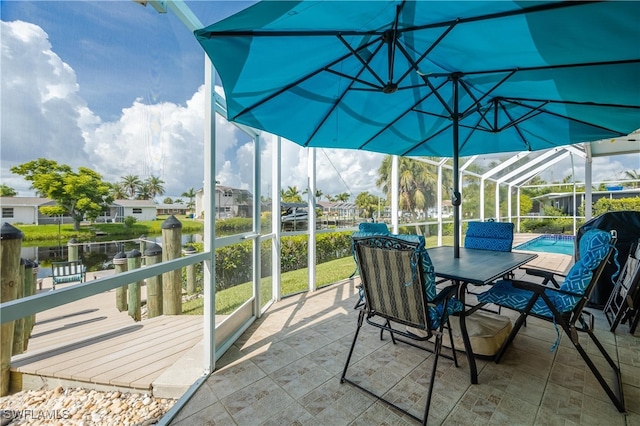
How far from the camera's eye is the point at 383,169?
6906 millimetres

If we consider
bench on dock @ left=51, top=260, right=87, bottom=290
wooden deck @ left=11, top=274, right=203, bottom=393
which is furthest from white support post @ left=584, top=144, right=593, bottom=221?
bench on dock @ left=51, top=260, right=87, bottom=290

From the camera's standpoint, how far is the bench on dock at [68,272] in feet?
4.33

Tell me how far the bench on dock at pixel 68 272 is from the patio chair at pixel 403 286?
1.68 m

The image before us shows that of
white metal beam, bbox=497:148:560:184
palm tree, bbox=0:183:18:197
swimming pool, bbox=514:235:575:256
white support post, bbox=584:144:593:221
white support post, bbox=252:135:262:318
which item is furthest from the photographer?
swimming pool, bbox=514:235:575:256

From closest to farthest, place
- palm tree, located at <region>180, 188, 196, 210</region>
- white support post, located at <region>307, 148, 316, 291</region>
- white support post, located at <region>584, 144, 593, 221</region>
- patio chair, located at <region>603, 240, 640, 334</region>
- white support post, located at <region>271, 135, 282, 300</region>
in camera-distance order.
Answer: palm tree, located at <region>180, 188, 196, 210</region>, patio chair, located at <region>603, 240, 640, 334</region>, white support post, located at <region>271, 135, 282, 300</region>, white support post, located at <region>307, 148, 316, 291</region>, white support post, located at <region>584, 144, 593, 221</region>

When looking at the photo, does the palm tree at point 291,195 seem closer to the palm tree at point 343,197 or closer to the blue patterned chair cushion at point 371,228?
the palm tree at point 343,197

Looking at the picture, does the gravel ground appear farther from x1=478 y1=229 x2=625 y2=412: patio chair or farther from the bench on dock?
x1=478 y1=229 x2=625 y2=412: patio chair

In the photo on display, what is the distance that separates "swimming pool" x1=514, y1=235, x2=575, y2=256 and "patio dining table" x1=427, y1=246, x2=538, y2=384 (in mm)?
8046

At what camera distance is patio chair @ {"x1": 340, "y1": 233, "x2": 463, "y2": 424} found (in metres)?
1.78

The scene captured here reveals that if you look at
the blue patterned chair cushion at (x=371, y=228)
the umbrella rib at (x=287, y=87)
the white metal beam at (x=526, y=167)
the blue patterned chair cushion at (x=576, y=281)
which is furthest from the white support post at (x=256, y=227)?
the white metal beam at (x=526, y=167)

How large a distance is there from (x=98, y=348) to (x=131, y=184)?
1623mm

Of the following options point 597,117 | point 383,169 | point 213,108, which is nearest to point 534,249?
point 383,169

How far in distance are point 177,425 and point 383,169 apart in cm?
632

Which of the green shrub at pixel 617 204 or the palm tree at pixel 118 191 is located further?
the green shrub at pixel 617 204
